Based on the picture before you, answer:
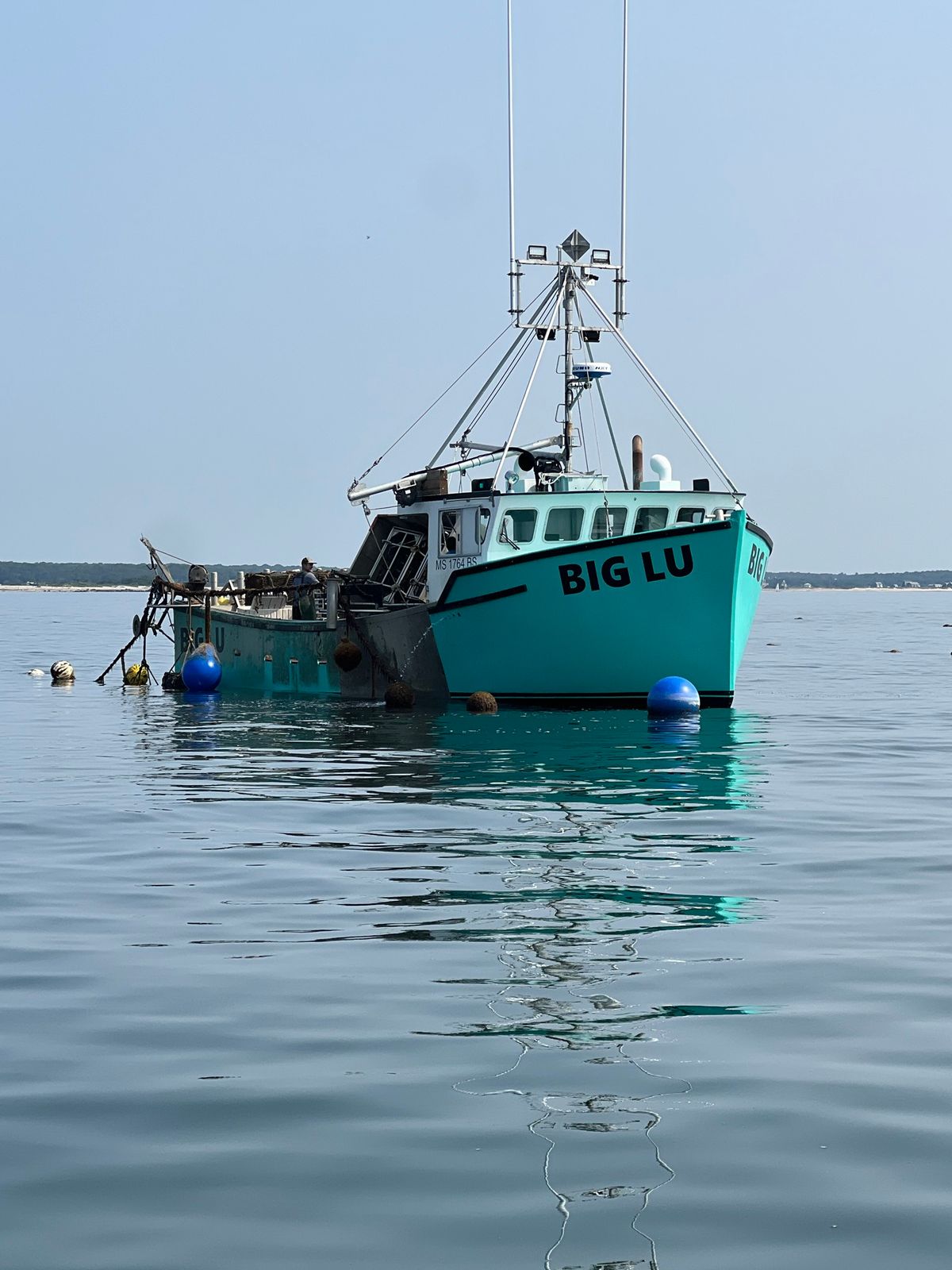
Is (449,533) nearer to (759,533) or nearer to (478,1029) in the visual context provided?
(759,533)

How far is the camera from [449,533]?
31.1 m

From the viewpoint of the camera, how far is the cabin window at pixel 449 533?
3084cm

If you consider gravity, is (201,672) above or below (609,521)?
below

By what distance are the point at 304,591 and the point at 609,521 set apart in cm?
1064

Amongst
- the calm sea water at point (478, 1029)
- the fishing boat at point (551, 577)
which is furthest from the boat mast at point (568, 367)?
the calm sea water at point (478, 1029)

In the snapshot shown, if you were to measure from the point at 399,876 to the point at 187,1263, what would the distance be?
24.1ft

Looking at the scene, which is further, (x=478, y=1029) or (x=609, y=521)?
(x=609, y=521)

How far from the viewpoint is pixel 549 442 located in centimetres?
3186

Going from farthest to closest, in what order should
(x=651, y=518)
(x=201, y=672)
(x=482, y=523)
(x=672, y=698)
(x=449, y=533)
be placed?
(x=201, y=672) < (x=449, y=533) < (x=482, y=523) < (x=651, y=518) < (x=672, y=698)

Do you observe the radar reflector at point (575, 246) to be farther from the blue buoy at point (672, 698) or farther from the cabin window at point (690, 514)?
the blue buoy at point (672, 698)

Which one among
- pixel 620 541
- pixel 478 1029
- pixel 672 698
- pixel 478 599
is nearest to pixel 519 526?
pixel 478 599

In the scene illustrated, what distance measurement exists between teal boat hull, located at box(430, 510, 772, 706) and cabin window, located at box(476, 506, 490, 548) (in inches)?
58.7

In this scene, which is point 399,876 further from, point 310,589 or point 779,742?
point 310,589

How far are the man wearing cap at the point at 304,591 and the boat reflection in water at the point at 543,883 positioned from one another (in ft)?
36.4
